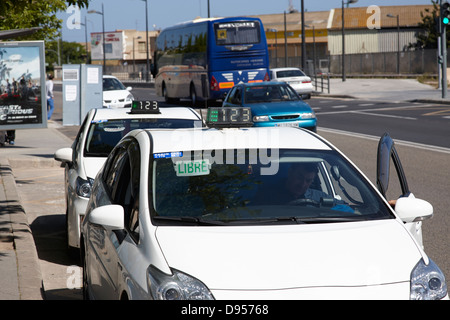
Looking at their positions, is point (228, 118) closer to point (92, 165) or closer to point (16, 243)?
point (92, 165)

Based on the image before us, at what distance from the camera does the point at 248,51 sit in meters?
34.2

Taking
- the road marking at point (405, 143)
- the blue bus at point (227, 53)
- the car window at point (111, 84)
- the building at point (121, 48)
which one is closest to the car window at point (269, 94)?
the road marking at point (405, 143)

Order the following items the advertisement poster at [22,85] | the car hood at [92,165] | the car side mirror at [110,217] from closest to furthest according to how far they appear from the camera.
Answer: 1. the car side mirror at [110,217]
2. the car hood at [92,165]
3. the advertisement poster at [22,85]

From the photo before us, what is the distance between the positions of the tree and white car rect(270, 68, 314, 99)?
1798 centimetres

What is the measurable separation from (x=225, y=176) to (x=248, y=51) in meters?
29.8

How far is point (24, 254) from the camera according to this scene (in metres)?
7.12

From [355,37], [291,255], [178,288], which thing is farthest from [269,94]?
[355,37]

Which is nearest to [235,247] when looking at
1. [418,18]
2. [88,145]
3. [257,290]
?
[257,290]

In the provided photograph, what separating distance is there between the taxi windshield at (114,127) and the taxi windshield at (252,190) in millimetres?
3645

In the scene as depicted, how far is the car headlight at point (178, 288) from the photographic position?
12.0 ft

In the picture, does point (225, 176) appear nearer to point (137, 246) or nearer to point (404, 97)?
point (137, 246)

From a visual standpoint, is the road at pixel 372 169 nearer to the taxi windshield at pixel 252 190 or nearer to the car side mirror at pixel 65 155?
the car side mirror at pixel 65 155

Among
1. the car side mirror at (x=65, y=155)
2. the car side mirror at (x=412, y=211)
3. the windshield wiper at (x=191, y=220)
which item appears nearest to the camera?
the windshield wiper at (x=191, y=220)

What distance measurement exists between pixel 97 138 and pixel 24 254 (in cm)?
197
